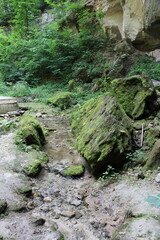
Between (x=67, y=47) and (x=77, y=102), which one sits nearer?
(x=77, y=102)

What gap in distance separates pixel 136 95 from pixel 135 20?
672cm

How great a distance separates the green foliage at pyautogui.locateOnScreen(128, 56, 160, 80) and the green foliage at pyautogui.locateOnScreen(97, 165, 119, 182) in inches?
274

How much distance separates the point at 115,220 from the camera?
247 cm

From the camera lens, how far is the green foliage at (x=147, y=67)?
938 centimetres

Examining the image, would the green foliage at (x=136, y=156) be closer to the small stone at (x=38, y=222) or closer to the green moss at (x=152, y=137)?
the green moss at (x=152, y=137)

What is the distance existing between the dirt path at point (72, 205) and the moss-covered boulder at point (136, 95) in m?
2.63

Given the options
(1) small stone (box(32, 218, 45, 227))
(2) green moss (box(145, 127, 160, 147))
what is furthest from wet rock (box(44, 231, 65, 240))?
(2) green moss (box(145, 127, 160, 147))

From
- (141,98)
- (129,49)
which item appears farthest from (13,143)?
(129,49)

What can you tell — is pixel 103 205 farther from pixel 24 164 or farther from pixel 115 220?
pixel 24 164

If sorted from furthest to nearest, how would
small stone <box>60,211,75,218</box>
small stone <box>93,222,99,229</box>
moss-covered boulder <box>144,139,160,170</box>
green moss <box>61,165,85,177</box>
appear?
green moss <box>61,165,85,177</box>
moss-covered boulder <box>144,139,160,170</box>
small stone <box>60,211,75,218</box>
small stone <box>93,222,99,229</box>

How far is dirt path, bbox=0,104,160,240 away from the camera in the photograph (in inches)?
79.7

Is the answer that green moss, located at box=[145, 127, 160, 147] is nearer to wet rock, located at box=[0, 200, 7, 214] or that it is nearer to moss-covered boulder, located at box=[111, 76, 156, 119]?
moss-covered boulder, located at box=[111, 76, 156, 119]

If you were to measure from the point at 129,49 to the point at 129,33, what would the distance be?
2.92 ft

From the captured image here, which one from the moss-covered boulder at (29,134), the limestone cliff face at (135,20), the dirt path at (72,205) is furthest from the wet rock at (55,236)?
the limestone cliff face at (135,20)
